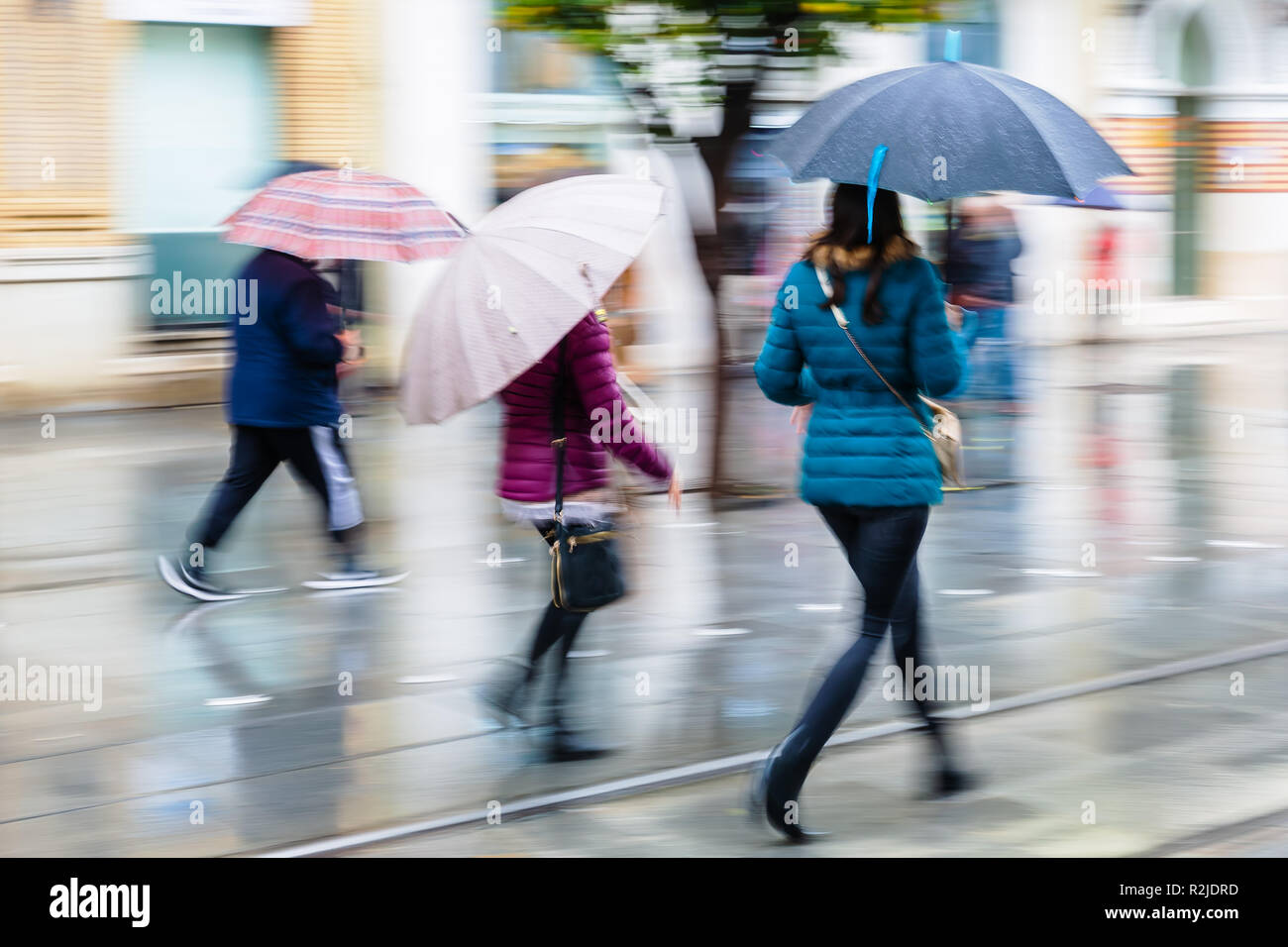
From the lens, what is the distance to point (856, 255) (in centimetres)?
450

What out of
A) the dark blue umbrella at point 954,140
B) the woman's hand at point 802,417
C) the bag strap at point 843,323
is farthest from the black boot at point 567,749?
the dark blue umbrella at point 954,140

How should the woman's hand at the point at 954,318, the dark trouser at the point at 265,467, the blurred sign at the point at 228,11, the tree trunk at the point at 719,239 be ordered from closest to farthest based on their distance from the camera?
the woman's hand at the point at 954,318, the dark trouser at the point at 265,467, the tree trunk at the point at 719,239, the blurred sign at the point at 228,11

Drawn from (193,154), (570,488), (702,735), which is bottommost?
(702,735)

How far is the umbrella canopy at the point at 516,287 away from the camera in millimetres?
4758

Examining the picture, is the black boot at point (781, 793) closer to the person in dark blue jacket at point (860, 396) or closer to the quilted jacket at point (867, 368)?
the person in dark blue jacket at point (860, 396)

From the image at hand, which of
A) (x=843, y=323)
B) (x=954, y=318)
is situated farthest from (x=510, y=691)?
(x=954, y=318)

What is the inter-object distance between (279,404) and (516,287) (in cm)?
283

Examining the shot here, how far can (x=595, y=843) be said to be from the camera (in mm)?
4664

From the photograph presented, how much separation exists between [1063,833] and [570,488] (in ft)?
5.77

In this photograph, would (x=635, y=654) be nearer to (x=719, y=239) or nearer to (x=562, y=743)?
(x=562, y=743)
